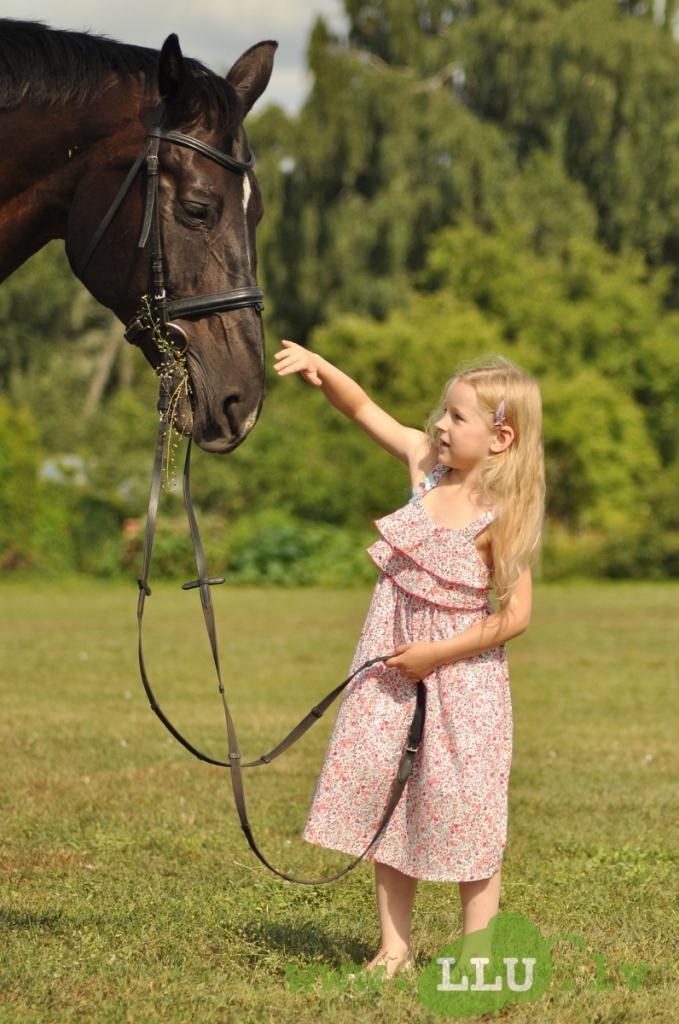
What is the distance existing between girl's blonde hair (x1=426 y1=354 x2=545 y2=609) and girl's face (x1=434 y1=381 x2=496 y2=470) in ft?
0.07

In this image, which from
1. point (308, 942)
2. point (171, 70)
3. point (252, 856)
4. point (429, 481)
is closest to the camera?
point (171, 70)

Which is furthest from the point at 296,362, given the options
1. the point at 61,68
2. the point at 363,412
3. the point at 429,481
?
the point at 61,68

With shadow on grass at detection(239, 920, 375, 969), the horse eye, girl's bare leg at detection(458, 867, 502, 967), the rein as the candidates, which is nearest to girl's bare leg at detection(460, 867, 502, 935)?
girl's bare leg at detection(458, 867, 502, 967)

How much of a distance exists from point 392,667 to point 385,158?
89.6ft

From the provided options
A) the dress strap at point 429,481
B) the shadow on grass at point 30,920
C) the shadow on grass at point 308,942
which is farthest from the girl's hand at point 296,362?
the shadow on grass at point 30,920

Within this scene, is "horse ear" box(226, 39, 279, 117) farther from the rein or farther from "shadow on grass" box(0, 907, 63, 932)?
"shadow on grass" box(0, 907, 63, 932)

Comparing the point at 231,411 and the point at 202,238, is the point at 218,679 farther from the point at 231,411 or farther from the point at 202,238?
the point at 202,238

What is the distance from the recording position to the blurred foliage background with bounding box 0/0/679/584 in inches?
1011

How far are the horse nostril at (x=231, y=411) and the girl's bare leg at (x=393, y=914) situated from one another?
132 centimetres

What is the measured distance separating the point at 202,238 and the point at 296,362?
0.53m

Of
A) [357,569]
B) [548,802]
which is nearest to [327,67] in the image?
[357,569]

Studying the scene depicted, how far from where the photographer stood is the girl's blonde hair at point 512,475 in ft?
12.6

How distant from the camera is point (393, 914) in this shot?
3.87m

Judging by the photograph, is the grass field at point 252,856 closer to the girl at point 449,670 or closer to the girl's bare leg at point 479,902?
the girl's bare leg at point 479,902
